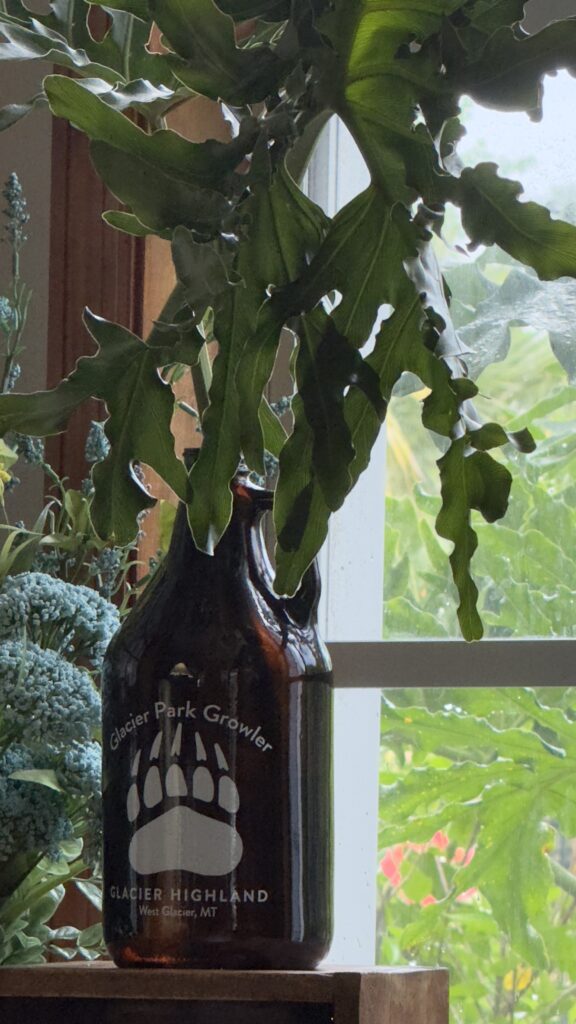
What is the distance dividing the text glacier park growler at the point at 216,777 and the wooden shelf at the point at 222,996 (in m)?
0.04

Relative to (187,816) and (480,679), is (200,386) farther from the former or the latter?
(480,679)

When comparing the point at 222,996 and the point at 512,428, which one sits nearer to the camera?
the point at 222,996

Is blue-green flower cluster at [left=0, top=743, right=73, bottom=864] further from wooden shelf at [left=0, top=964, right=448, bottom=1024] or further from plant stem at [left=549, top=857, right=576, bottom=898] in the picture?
plant stem at [left=549, top=857, right=576, bottom=898]

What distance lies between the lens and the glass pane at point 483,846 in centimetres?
129

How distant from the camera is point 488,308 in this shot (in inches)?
55.7

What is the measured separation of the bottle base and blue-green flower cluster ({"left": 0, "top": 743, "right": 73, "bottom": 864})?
0.10m

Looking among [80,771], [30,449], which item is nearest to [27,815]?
[80,771]

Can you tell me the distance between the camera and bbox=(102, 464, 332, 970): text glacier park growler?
91 centimetres

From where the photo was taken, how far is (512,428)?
1.39 metres

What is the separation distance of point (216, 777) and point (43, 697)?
0.16 meters

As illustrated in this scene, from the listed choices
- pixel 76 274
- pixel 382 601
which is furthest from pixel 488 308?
pixel 76 274

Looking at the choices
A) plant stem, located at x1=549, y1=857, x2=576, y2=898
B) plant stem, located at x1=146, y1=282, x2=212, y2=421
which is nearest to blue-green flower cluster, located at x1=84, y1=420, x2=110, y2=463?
plant stem, located at x1=146, y1=282, x2=212, y2=421

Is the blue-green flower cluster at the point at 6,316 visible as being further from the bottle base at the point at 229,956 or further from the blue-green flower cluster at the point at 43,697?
the bottle base at the point at 229,956

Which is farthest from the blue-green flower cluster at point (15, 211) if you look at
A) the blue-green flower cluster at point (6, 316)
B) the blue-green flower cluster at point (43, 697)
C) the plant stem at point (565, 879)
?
the plant stem at point (565, 879)
